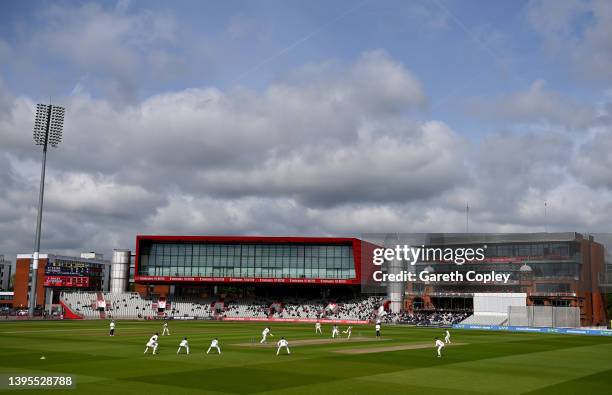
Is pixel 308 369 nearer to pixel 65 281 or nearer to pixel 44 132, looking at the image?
pixel 44 132

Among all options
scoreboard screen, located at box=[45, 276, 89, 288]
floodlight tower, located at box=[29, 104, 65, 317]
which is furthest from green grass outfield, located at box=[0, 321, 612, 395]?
scoreboard screen, located at box=[45, 276, 89, 288]

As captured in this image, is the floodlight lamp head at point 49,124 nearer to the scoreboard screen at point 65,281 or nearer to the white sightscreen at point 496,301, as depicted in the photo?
the scoreboard screen at point 65,281

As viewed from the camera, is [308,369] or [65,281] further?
[65,281]

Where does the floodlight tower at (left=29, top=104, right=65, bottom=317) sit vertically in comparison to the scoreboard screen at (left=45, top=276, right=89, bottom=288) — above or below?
above

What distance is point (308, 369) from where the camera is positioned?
3409 centimetres

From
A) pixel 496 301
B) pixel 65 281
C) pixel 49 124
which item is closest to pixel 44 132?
pixel 49 124

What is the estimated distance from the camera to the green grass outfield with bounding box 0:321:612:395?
27.5 meters

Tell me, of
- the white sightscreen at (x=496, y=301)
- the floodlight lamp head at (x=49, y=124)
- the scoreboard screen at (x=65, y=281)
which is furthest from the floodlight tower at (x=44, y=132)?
the white sightscreen at (x=496, y=301)

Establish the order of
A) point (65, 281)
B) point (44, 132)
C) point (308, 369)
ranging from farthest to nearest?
point (65, 281)
point (44, 132)
point (308, 369)

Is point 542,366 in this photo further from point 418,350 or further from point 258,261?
point 258,261

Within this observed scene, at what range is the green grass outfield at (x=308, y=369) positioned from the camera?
27.5 metres

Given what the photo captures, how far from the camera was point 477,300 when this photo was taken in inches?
4274

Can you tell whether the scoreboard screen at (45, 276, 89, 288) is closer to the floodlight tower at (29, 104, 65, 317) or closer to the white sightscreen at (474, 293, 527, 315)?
the floodlight tower at (29, 104, 65, 317)

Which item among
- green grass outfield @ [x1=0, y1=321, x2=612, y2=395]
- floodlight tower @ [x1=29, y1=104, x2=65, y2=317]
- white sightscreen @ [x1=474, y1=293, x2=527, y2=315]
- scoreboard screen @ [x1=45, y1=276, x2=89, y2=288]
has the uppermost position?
floodlight tower @ [x1=29, y1=104, x2=65, y2=317]
